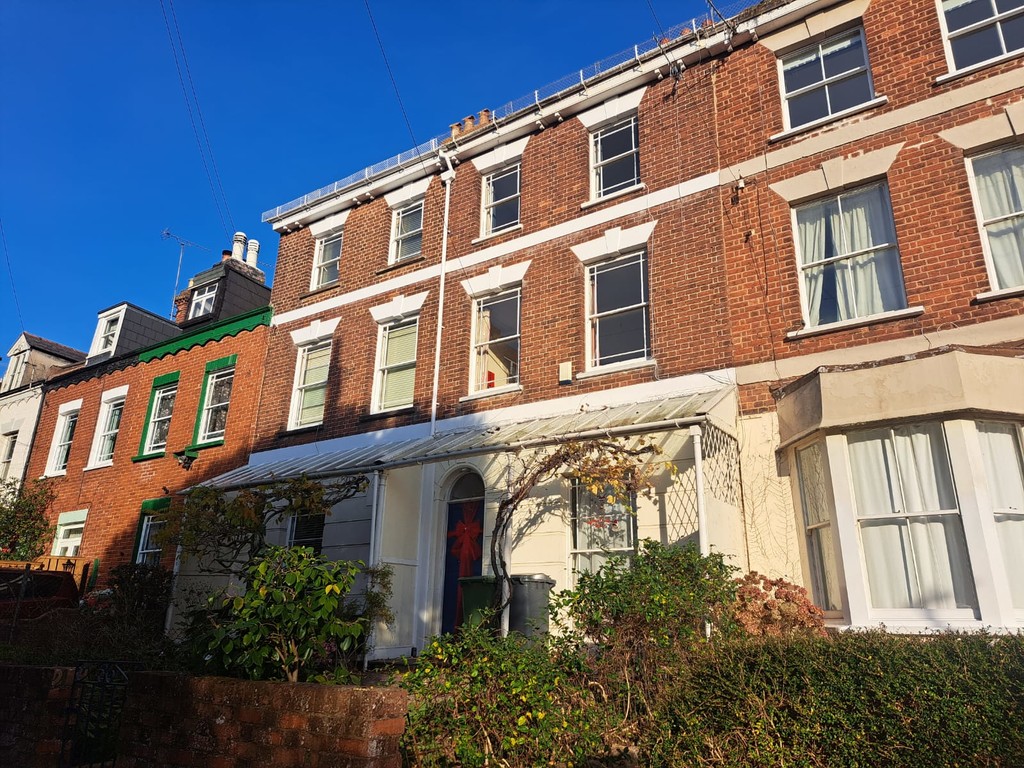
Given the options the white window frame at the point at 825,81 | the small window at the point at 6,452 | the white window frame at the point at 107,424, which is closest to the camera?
the white window frame at the point at 825,81

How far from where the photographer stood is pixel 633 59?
41.0ft

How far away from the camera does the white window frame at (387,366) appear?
13.8m

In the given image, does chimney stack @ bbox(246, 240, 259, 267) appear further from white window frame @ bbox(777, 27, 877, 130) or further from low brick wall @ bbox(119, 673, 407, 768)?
low brick wall @ bbox(119, 673, 407, 768)

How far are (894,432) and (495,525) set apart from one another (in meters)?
5.27

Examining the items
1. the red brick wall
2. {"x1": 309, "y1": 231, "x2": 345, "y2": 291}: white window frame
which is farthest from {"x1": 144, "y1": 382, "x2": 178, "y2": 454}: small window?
{"x1": 309, "y1": 231, "x2": 345, "y2": 291}: white window frame

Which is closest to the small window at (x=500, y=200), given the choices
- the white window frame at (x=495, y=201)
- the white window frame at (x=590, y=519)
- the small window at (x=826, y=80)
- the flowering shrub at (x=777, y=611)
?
the white window frame at (x=495, y=201)

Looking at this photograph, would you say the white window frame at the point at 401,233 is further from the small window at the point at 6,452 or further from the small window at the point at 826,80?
the small window at the point at 6,452

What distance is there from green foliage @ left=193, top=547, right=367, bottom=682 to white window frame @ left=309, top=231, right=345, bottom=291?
37.0 ft

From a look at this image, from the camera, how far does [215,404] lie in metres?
16.8

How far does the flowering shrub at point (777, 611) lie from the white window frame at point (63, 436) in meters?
19.1

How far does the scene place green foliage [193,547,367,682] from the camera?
532 centimetres

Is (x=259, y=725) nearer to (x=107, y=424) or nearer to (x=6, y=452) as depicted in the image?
(x=107, y=424)

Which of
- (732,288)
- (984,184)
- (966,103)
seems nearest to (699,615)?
(732,288)

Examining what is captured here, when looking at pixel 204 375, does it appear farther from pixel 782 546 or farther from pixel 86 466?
pixel 782 546
